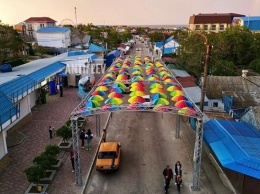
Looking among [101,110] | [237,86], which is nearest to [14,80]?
[101,110]

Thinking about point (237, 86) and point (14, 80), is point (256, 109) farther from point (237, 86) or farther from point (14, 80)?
point (14, 80)

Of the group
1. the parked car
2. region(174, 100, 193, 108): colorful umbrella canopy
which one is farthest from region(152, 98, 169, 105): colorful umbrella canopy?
the parked car

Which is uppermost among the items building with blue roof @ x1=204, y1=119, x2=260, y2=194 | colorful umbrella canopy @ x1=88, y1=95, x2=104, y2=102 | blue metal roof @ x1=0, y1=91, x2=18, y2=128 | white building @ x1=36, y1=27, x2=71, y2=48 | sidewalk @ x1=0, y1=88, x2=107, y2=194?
white building @ x1=36, y1=27, x2=71, y2=48

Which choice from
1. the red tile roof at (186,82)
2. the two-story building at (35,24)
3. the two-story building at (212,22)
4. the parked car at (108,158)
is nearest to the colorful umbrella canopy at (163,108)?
the parked car at (108,158)

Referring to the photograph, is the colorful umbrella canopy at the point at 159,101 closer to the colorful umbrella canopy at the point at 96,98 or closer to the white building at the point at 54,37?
the colorful umbrella canopy at the point at 96,98

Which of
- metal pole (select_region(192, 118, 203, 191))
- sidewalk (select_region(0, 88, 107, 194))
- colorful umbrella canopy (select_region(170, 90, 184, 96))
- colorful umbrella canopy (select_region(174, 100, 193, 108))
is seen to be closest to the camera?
metal pole (select_region(192, 118, 203, 191))

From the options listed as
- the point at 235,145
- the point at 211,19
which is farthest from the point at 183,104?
the point at 211,19

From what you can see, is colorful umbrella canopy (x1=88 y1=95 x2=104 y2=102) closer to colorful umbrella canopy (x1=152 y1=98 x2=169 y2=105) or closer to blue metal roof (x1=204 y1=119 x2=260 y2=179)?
colorful umbrella canopy (x1=152 y1=98 x2=169 y2=105)
